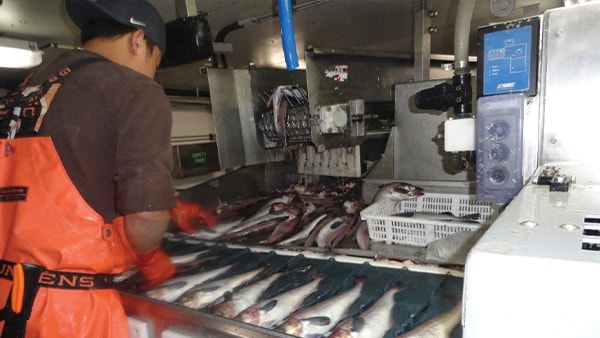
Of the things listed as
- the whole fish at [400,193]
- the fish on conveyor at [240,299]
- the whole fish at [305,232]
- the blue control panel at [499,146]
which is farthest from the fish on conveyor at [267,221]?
the blue control panel at [499,146]

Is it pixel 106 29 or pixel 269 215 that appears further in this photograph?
pixel 269 215

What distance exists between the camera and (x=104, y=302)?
1.28 m

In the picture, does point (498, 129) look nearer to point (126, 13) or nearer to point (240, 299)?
point (240, 299)

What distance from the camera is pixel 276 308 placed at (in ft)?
4.58

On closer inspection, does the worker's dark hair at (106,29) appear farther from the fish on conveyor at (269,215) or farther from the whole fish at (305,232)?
the fish on conveyor at (269,215)

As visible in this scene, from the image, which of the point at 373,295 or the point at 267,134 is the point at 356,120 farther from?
the point at 373,295

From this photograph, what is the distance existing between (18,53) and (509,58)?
10.4 ft

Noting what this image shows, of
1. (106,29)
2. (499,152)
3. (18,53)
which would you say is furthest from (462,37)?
(18,53)

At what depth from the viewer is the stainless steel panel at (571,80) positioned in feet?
3.56

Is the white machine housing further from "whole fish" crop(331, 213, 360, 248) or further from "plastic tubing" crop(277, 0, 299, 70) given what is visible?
"whole fish" crop(331, 213, 360, 248)

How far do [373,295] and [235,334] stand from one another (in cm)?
60

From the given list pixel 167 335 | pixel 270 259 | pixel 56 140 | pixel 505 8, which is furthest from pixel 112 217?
pixel 505 8

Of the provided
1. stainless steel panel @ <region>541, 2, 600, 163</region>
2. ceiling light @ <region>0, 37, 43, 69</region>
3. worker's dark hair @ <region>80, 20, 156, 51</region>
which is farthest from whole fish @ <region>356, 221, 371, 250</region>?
ceiling light @ <region>0, 37, 43, 69</region>

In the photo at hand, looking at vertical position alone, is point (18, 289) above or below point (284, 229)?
above
